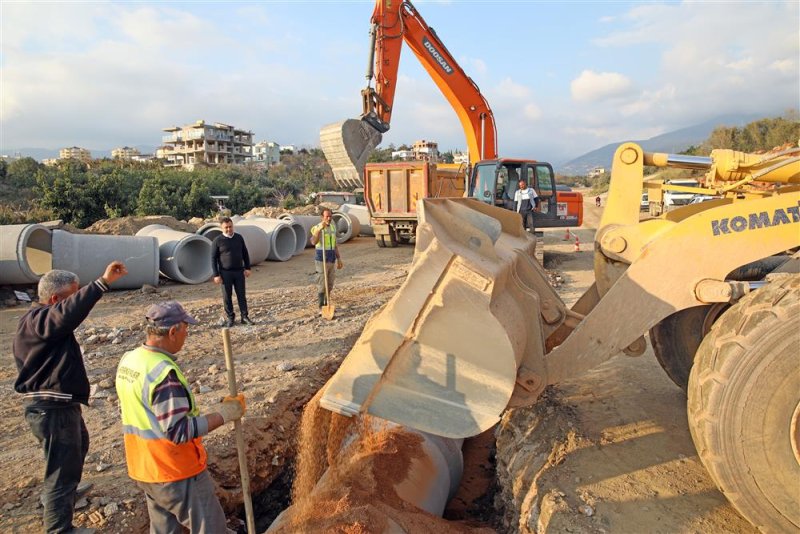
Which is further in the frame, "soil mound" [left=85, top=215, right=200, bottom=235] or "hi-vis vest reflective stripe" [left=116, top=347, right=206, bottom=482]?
"soil mound" [left=85, top=215, right=200, bottom=235]

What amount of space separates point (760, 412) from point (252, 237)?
1189cm

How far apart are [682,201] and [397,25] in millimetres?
16266

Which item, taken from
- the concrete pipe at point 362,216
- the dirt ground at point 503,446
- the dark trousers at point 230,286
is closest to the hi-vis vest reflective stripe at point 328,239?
the dark trousers at point 230,286

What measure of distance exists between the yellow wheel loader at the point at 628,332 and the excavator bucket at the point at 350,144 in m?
10.2

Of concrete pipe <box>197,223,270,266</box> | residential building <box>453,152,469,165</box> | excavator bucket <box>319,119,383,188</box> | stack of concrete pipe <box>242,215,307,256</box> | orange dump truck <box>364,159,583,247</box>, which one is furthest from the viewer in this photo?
residential building <box>453,152,469,165</box>

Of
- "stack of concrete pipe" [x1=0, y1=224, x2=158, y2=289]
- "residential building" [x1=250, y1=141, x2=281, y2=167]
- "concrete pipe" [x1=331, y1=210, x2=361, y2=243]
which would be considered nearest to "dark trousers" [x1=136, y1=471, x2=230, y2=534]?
"stack of concrete pipe" [x1=0, y1=224, x2=158, y2=289]

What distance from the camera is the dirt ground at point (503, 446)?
3.17 m

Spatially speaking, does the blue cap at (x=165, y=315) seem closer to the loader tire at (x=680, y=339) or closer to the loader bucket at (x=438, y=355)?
the loader bucket at (x=438, y=355)

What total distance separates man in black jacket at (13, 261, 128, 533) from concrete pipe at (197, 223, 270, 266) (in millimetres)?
9309

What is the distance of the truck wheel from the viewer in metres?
2.52

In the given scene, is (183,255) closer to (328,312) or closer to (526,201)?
(328,312)

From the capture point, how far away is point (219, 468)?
4.09 m

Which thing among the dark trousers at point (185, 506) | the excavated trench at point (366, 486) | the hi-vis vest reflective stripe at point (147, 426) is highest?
the hi-vis vest reflective stripe at point (147, 426)

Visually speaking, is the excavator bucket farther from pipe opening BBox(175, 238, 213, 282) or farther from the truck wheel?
the truck wheel
